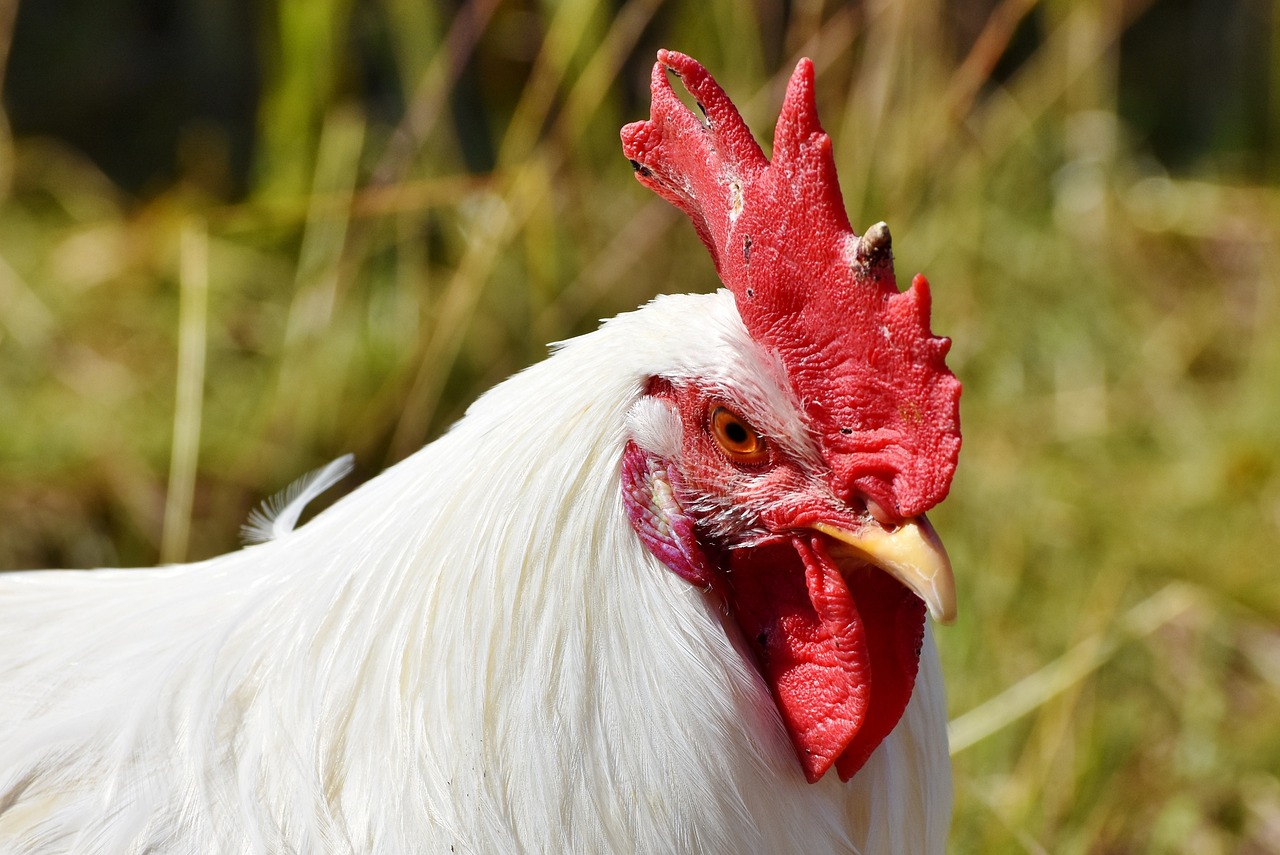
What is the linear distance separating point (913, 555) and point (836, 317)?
0.30 metres

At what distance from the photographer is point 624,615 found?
1511mm

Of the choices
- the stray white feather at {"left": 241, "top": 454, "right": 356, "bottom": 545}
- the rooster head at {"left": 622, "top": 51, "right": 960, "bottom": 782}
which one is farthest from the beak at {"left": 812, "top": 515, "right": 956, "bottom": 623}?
the stray white feather at {"left": 241, "top": 454, "right": 356, "bottom": 545}

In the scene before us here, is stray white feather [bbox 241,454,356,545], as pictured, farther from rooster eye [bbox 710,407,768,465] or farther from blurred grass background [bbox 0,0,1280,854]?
blurred grass background [bbox 0,0,1280,854]

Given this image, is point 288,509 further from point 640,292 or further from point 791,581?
point 640,292

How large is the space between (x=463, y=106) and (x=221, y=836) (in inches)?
175

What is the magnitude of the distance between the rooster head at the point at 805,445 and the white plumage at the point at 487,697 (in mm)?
33

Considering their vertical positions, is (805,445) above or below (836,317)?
below

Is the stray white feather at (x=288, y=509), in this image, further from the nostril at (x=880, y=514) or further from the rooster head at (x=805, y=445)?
the nostril at (x=880, y=514)

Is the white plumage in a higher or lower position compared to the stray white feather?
lower

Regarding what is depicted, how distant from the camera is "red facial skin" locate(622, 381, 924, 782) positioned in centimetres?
152

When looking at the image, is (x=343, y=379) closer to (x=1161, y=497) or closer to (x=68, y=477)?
(x=68, y=477)

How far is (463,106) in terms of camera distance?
5.50m

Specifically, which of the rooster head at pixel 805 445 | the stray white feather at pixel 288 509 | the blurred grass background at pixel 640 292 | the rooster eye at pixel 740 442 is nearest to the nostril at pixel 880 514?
the rooster head at pixel 805 445

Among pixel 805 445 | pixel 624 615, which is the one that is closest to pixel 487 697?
pixel 624 615
